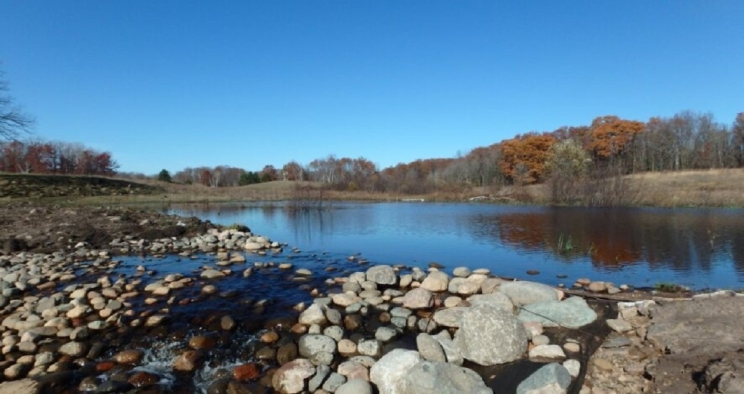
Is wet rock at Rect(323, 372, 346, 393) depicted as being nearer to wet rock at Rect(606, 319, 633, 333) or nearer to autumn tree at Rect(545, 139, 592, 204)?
wet rock at Rect(606, 319, 633, 333)

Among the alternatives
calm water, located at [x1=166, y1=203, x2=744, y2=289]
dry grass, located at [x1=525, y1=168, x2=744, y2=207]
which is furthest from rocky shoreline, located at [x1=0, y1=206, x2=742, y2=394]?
dry grass, located at [x1=525, y1=168, x2=744, y2=207]

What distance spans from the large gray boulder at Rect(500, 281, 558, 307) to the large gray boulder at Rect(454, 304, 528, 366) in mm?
1524

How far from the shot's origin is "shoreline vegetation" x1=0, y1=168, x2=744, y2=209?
95.7 feet

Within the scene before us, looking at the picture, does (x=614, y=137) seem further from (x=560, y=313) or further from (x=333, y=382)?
(x=333, y=382)

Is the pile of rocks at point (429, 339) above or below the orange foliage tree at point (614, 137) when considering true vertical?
below

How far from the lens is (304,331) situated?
597 centimetres

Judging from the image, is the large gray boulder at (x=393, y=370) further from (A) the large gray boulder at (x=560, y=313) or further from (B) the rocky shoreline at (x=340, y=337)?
(A) the large gray boulder at (x=560, y=313)

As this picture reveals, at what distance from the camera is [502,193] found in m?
40.4

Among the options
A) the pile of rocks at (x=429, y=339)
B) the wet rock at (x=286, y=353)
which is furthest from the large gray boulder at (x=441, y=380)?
the wet rock at (x=286, y=353)

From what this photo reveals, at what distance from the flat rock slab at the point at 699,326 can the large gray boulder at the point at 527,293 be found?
1446 mm

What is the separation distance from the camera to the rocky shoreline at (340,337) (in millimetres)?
4465

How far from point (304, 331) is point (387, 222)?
642 inches

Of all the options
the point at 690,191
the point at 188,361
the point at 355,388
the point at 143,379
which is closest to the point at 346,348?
the point at 355,388

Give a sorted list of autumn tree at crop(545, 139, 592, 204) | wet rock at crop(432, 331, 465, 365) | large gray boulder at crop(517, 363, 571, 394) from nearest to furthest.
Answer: large gray boulder at crop(517, 363, 571, 394) → wet rock at crop(432, 331, 465, 365) → autumn tree at crop(545, 139, 592, 204)
